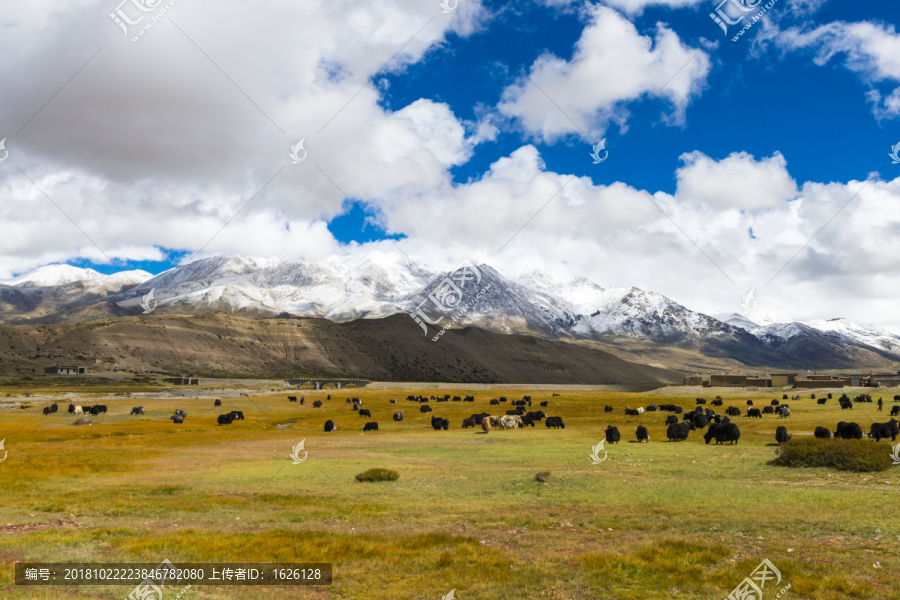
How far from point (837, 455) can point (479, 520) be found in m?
18.0

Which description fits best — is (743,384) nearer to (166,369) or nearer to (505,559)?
(505,559)

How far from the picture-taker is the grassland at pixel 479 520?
11320 millimetres

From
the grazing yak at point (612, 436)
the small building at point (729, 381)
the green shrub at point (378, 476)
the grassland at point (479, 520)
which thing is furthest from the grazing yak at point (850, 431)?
the small building at point (729, 381)

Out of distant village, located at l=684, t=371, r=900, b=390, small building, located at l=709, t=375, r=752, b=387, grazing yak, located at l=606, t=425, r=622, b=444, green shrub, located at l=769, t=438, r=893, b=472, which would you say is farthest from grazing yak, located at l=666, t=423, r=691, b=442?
small building, located at l=709, t=375, r=752, b=387

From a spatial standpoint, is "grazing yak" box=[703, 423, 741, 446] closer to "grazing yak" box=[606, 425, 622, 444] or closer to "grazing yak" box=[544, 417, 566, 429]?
"grazing yak" box=[606, 425, 622, 444]

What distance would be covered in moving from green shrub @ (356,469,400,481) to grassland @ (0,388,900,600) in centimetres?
46

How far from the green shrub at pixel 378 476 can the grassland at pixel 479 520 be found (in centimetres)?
46

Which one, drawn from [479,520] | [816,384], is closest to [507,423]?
[479,520]

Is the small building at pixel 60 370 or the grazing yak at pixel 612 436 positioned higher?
the grazing yak at pixel 612 436

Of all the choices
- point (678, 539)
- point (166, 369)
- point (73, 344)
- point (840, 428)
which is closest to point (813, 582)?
point (678, 539)

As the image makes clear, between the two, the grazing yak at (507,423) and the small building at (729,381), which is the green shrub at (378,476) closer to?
the grazing yak at (507,423)

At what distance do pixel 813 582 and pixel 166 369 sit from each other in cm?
18598

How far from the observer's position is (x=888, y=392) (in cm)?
9312

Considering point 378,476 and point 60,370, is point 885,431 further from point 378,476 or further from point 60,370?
point 60,370
